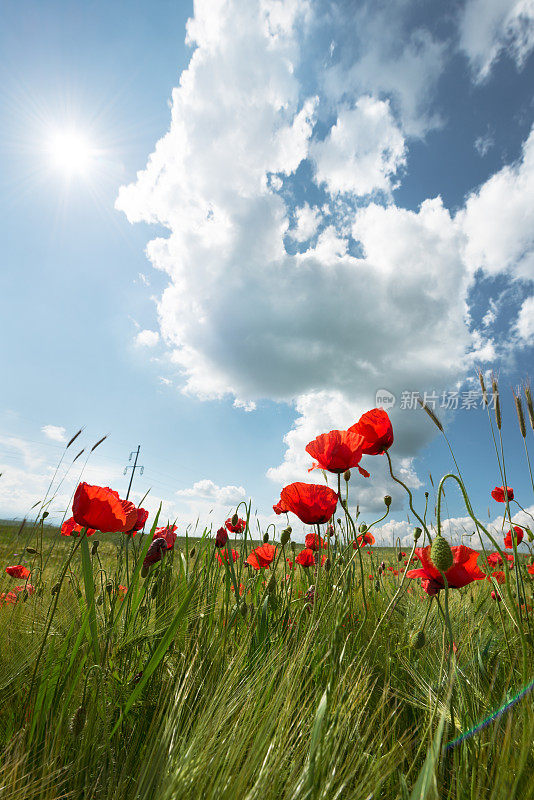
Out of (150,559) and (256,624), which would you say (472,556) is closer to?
(256,624)

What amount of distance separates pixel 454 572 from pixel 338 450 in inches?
26.7

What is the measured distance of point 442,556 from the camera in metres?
1.17

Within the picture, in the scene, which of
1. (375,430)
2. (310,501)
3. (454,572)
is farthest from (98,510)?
(454,572)

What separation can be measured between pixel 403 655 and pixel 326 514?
728 mm

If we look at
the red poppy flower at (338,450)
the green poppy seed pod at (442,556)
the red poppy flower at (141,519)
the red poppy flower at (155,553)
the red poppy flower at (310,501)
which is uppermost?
the red poppy flower at (338,450)

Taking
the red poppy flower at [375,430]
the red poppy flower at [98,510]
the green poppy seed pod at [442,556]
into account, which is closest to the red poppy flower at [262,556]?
the red poppy flower at [375,430]

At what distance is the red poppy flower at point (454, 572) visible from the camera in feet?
5.10

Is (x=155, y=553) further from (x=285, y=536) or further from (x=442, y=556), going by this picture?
(x=442, y=556)

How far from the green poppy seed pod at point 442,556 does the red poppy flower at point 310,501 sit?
591mm

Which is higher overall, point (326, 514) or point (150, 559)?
point (326, 514)

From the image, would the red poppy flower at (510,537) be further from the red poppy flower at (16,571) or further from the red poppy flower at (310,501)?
the red poppy flower at (16,571)

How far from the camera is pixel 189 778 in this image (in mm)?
765

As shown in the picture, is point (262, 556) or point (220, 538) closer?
point (220, 538)

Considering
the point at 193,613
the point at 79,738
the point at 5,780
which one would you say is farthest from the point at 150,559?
the point at 5,780
